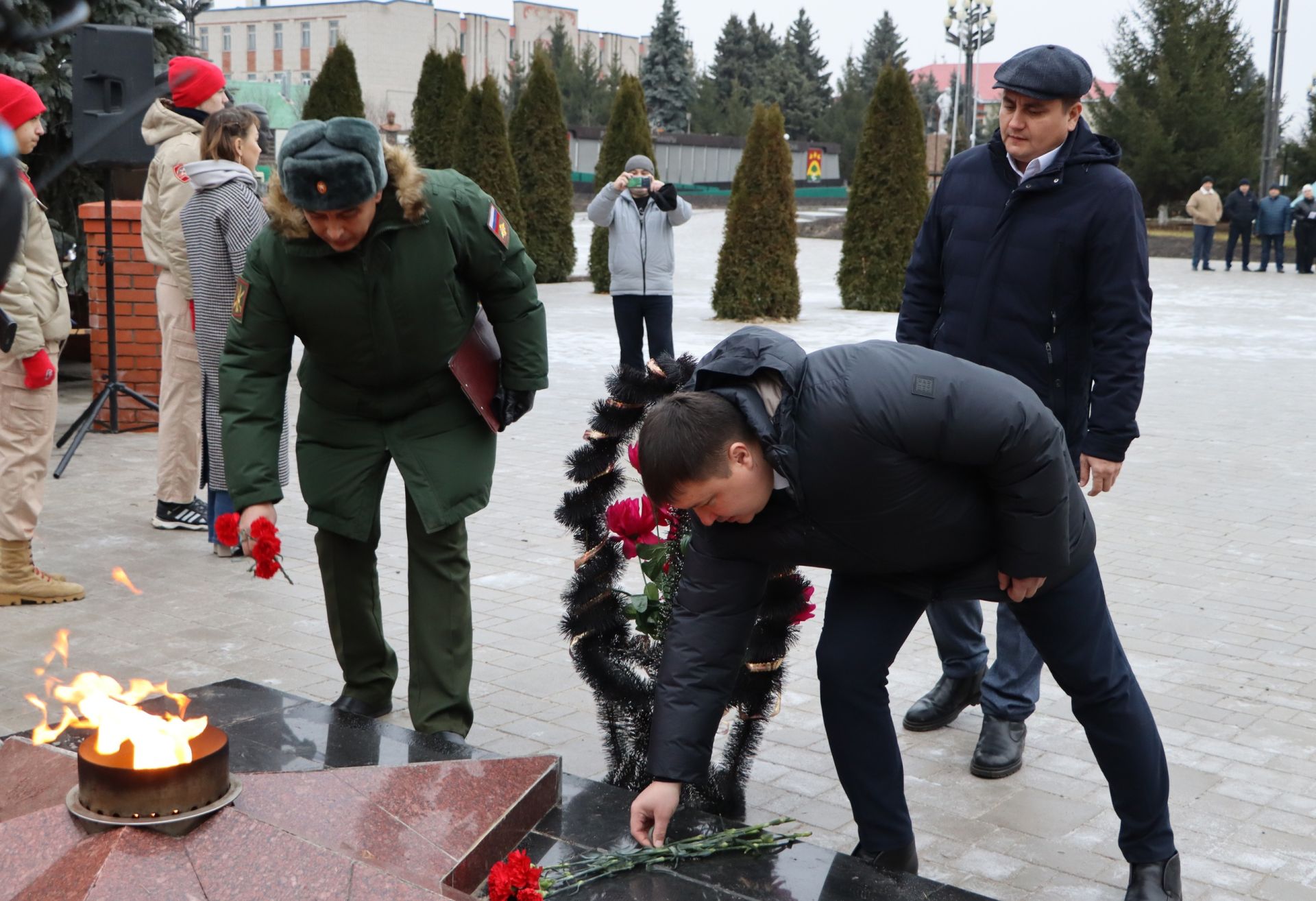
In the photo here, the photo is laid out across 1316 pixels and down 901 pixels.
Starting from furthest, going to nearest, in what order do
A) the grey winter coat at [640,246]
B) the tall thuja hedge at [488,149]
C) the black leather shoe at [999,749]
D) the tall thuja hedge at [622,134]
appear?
the tall thuja hedge at [488,149] < the tall thuja hedge at [622,134] < the grey winter coat at [640,246] < the black leather shoe at [999,749]

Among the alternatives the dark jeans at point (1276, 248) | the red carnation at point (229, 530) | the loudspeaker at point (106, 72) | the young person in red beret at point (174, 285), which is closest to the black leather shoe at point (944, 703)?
the red carnation at point (229, 530)

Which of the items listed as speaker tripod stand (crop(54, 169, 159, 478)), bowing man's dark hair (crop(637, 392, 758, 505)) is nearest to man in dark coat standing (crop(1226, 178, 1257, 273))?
speaker tripod stand (crop(54, 169, 159, 478))

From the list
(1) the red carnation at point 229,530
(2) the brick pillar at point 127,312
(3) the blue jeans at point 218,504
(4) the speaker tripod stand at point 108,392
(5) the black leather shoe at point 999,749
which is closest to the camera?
(1) the red carnation at point 229,530

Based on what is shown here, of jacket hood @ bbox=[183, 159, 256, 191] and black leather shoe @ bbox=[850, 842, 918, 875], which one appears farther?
jacket hood @ bbox=[183, 159, 256, 191]

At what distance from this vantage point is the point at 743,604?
274 cm

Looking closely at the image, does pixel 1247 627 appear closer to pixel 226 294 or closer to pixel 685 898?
pixel 685 898

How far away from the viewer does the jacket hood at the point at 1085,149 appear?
342 centimetres

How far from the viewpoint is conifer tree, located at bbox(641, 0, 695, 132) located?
195 ft

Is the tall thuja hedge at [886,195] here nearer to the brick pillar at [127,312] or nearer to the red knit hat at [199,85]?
the brick pillar at [127,312]

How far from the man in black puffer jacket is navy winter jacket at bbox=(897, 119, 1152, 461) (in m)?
0.68

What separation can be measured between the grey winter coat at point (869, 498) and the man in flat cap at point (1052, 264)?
29.0 inches

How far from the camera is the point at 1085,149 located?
3.45 metres

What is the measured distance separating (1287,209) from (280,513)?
22.6 meters

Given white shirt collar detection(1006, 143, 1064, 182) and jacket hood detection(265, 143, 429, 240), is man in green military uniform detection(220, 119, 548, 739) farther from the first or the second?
white shirt collar detection(1006, 143, 1064, 182)
